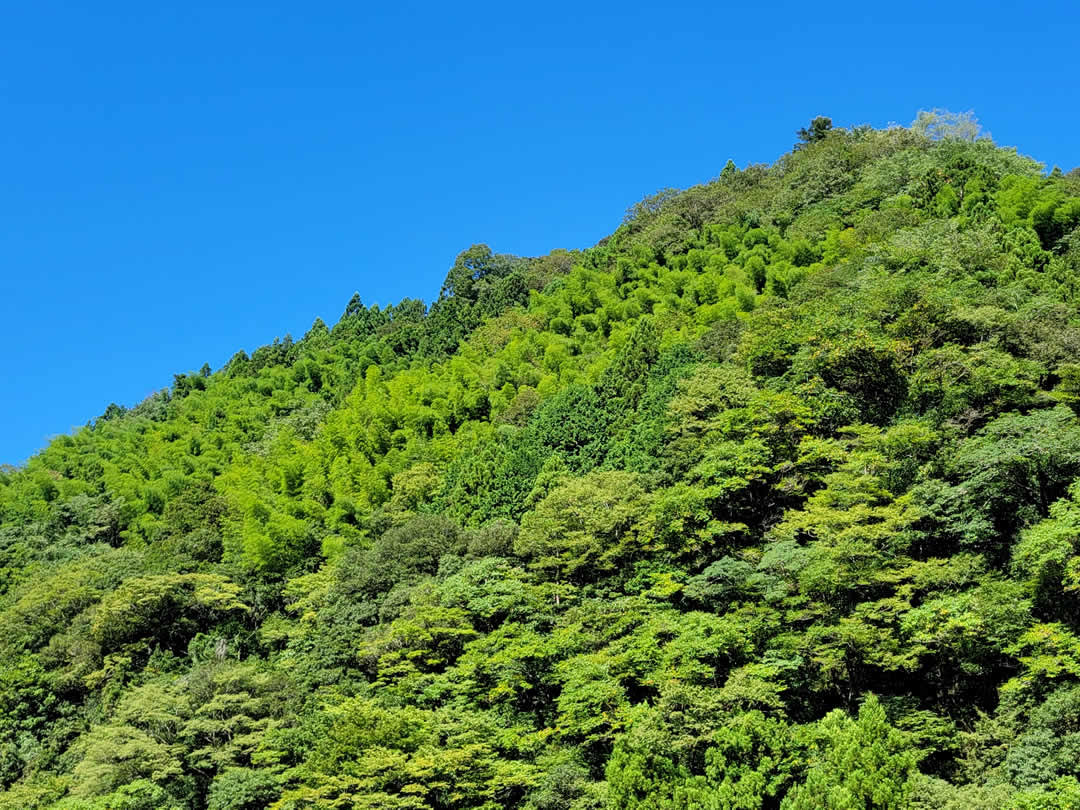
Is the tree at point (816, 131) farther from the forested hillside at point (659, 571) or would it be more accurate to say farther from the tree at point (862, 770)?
the tree at point (862, 770)

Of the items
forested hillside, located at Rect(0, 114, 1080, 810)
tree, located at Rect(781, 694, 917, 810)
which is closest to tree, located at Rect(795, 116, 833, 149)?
forested hillside, located at Rect(0, 114, 1080, 810)

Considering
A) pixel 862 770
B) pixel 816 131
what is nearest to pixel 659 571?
pixel 862 770

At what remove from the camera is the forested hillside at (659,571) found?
74.4 ft

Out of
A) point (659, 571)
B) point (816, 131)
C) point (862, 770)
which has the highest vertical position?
point (816, 131)

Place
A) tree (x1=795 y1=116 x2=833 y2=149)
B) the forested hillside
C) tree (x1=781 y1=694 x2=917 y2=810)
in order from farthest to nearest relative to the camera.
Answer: tree (x1=795 y1=116 x2=833 y2=149) < the forested hillside < tree (x1=781 y1=694 x2=917 y2=810)

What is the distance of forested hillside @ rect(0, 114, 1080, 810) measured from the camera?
22688 millimetres

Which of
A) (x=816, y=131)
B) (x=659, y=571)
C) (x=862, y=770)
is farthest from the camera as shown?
(x=816, y=131)

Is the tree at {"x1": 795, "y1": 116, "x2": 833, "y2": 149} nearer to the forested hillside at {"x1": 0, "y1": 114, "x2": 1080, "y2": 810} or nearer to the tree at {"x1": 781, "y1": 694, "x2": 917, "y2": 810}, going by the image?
the forested hillside at {"x1": 0, "y1": 114, "x2": 1080, "y2": 810}

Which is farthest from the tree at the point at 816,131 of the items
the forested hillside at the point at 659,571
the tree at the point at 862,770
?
the tree at the point at 862,770

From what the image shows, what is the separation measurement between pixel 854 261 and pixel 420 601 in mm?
24801

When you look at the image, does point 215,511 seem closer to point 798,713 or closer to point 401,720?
point 401,720

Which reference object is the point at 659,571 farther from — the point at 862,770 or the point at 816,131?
the point at 816,131

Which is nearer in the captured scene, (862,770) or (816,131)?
(862,770)

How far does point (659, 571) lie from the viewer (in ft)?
102
